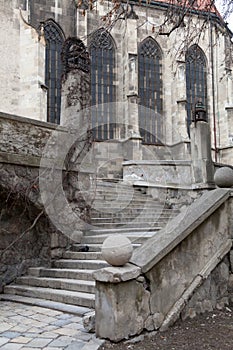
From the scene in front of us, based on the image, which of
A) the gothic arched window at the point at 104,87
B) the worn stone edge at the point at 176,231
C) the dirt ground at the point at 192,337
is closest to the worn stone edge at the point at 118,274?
the worn stone edge at the point at 176,231

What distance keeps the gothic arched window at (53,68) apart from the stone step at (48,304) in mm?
15032

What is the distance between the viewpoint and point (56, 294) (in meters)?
5.52

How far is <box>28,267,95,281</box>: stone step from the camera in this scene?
5.77 meters

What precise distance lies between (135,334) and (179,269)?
1.03 metres

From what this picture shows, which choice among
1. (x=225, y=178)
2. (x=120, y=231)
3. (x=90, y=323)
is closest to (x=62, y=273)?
(x=120, y=231)

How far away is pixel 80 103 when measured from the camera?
841cm

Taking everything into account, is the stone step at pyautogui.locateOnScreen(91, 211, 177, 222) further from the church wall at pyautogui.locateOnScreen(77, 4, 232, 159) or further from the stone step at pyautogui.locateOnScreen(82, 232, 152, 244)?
the church wall at pyautogui.locateOnScreen(77, 4, 232, 159)

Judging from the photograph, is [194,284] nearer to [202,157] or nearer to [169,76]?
[202,157]

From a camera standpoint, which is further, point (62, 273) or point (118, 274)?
point (62, 273)

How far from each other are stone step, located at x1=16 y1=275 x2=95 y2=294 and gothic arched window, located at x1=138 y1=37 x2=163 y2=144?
17.1 metres

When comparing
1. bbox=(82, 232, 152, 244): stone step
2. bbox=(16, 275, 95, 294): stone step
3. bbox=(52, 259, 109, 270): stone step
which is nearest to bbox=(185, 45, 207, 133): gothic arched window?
bbox=(82, 232, 152, 244): stone step

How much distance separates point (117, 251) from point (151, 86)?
2078 cm

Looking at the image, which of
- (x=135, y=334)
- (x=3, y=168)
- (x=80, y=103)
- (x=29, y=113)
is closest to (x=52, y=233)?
(x=3, y=168)

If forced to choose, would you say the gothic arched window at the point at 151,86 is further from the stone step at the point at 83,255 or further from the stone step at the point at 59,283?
the stone step at the point at 59,283
